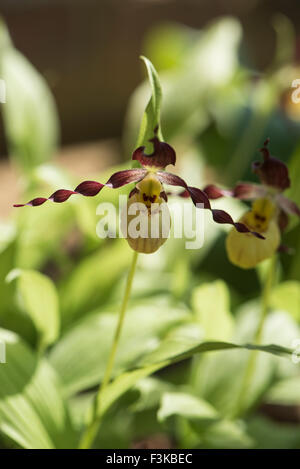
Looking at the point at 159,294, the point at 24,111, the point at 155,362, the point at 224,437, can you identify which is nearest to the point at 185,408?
the point at 224,437

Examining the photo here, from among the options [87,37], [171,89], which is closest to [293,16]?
[87,37]

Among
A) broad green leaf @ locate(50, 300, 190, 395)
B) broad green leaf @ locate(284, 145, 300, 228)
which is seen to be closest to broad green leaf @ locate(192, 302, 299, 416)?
broad green leaf @ locate(50, 300, 190, 395)

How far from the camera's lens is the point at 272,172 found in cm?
67

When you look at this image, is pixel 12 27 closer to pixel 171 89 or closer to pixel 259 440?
pixel 171 89

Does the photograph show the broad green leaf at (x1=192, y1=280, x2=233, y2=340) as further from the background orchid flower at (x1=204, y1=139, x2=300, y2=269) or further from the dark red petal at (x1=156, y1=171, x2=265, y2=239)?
the dark red petal at (x1=156, y1=171, x2=265, y2=239)

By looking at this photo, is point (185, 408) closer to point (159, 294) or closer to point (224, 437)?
point (224, 437)

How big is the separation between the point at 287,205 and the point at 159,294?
0.37m

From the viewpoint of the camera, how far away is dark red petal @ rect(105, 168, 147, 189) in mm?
554

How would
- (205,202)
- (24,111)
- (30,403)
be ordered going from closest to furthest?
(205,202), (30,403), (24,111)

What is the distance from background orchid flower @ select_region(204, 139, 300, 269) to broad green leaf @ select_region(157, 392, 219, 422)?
Answer: 0.22 m

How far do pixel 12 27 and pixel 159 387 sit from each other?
191cm

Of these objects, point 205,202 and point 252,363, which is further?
point 252,363

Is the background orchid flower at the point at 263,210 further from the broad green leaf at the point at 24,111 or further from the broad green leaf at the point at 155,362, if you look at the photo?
the broad green leaf at the point at 24,111

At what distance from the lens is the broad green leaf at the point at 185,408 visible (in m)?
0.72
